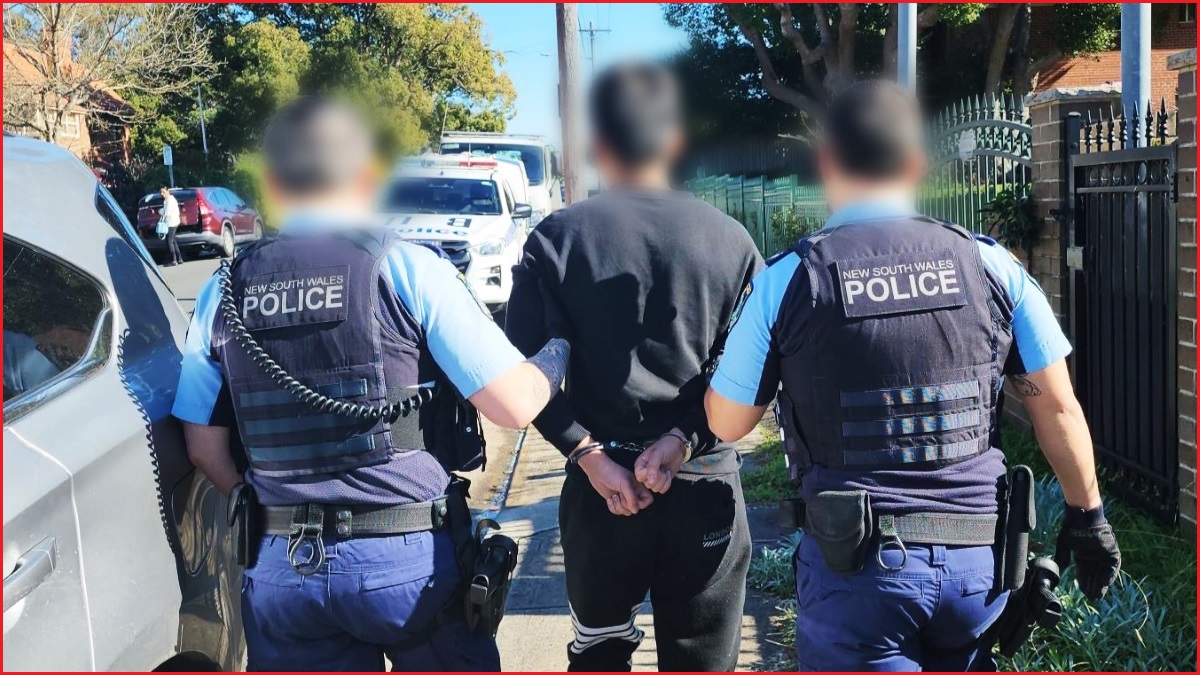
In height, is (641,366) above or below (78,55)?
below

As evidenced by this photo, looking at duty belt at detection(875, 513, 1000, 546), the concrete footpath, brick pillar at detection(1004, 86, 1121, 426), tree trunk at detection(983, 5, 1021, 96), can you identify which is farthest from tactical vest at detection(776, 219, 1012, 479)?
tree trunk at detection(983, 5, 1021, 96)

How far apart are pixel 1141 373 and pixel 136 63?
24.5 m

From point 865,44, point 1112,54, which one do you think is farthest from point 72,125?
point 1112,54

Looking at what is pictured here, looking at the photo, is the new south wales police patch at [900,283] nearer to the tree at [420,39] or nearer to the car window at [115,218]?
the car window at [115,218]

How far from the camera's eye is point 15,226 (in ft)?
7.06

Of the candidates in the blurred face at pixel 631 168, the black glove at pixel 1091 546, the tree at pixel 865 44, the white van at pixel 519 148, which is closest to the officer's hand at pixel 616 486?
the blurred face at pixel 631 168

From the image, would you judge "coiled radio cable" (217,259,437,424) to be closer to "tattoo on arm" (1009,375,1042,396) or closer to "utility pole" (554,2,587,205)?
"tattoo on arm" (1009,375,1042,396)

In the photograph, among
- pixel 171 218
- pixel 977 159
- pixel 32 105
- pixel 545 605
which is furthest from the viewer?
pixel 32 105

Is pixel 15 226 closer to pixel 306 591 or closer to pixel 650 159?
pixel 306 591

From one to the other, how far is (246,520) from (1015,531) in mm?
1602

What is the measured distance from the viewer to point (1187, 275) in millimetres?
4172

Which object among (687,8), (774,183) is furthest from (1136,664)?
(687,8)

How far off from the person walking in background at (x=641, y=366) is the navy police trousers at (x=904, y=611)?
0.49 m

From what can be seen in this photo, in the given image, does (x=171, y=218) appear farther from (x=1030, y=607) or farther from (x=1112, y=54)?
(x=1112, y=54)
